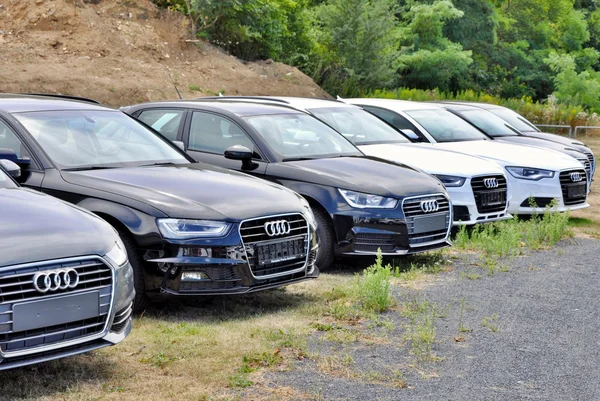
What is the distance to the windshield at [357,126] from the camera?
12.7 m

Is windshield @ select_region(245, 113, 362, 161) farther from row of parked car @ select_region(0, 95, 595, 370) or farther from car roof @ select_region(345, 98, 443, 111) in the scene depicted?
car roof @ select_region(345, 98, 443, 111)

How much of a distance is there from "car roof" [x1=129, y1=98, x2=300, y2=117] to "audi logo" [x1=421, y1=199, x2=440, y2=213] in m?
1.89

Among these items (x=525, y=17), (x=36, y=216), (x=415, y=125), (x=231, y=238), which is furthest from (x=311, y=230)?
(x=525, y=17)

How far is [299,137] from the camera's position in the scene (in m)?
10.5

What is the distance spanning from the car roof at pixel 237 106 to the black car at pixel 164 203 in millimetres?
1742

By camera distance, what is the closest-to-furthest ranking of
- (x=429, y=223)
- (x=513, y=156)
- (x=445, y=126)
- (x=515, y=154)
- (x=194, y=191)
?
(x=194, y=191), (x=429, y=223), (x=513, y=156), (x=515, y=154), (x=445, y=126)

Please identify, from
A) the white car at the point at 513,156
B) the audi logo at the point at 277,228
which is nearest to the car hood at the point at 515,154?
the white car at the point at 513,156

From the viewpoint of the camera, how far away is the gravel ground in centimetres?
591

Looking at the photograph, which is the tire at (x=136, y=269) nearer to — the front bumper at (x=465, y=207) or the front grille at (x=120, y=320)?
the front grille at (x=120, y=320)

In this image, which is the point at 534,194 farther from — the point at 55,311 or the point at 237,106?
the point at 55,311

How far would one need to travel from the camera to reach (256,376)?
238 inches

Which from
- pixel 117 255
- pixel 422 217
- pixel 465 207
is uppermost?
pixel 117 255

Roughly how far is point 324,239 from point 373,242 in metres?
0.47

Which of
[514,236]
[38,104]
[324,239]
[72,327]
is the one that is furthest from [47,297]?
[514,236]
